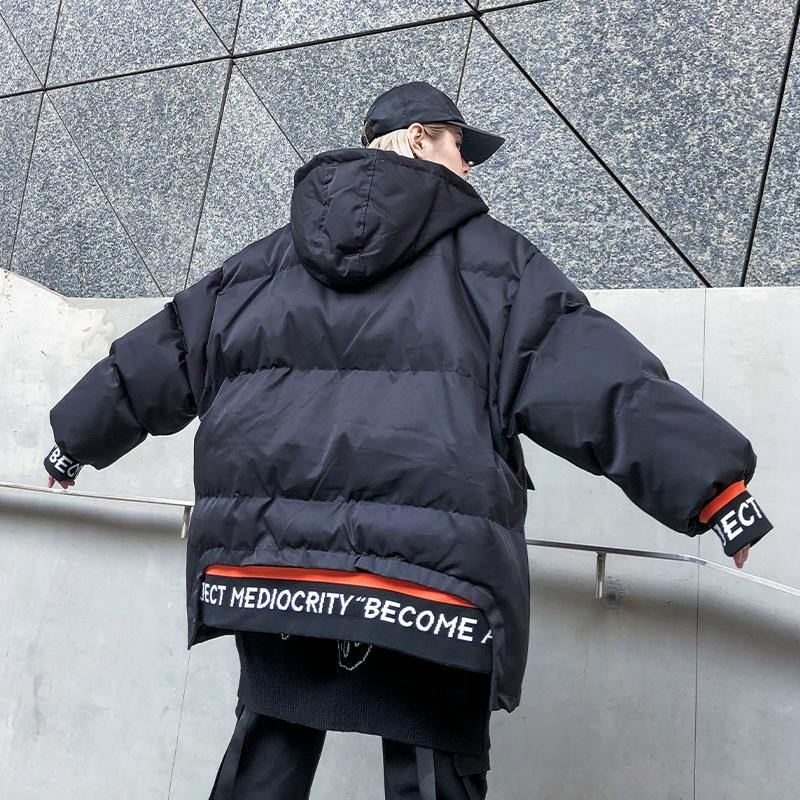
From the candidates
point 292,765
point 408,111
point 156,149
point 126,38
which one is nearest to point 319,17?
point 156,149

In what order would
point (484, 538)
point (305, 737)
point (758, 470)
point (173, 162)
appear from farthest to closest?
1. point (173, 162)
2. point (758, 470)
3. point (305, 737)
4. point (484, 538)

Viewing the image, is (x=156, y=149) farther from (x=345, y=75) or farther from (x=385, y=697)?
(x=385, y=697)

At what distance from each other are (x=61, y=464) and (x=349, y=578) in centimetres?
89

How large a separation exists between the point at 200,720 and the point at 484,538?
1458 mm

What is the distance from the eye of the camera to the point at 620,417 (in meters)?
1.64

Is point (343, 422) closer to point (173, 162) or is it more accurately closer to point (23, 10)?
point (173, 162)

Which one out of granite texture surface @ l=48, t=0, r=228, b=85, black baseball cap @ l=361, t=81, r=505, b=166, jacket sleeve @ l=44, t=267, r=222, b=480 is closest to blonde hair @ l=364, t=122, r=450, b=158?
black baseball cap @ l=361, t=81, r=505, b=166

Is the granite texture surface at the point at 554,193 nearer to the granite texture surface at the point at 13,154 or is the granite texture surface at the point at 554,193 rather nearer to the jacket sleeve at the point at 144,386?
the jacket sleeve at the point at 144,386

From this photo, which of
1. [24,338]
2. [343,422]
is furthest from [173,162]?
[343,422]

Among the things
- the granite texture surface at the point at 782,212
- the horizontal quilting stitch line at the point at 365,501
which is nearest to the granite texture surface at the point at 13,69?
the granite texture surface at the point at 782,212

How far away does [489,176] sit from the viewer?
3.01 meters

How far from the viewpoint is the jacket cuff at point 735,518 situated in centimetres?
158

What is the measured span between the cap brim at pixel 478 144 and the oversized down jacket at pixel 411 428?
332mm

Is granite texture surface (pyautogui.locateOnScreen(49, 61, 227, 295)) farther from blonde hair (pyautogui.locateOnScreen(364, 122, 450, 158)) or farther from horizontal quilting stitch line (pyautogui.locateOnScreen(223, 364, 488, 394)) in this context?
horizontal quilting stitch line (pyautogui.locateOnScreen(223, 364, 488, 394))
